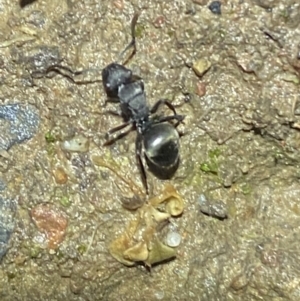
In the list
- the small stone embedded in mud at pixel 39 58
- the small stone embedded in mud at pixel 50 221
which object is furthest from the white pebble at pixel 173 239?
the small stone embedded in mud at pixel 39 58

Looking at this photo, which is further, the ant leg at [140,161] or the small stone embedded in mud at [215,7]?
the ant leg at [140,161]

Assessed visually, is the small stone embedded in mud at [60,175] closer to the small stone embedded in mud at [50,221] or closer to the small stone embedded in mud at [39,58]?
the small stone embedded in mud at [50,221]

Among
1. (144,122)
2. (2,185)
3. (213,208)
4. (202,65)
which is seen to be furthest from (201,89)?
(2,185)

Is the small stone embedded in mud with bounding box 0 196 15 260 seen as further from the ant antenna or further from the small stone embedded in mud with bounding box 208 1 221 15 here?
the small stone embedded in mud with bounding box 208 1 221 15

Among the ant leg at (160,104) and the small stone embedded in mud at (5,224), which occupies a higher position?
the ant leg at (160,104)

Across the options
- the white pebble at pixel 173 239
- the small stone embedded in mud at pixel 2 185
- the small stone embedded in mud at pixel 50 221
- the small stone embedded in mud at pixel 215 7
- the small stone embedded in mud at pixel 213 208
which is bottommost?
the white pebble at pixel 173 239

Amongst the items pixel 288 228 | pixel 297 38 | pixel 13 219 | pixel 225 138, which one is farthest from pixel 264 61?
pixel 13 219
